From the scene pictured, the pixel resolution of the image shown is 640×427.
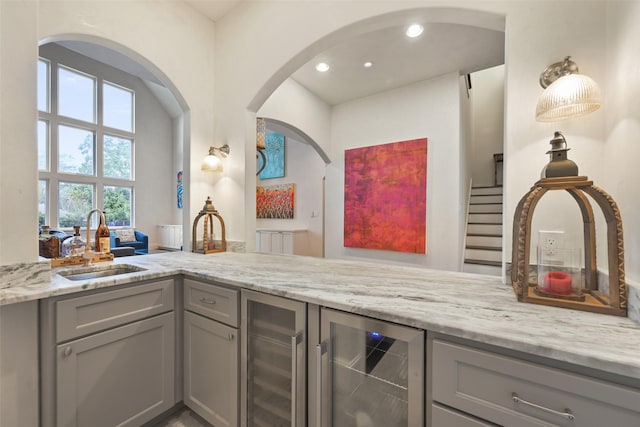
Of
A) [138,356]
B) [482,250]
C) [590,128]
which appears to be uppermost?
[590,128]

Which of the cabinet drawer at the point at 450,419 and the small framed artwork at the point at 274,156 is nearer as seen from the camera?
the cabinet drawer at the point at 450,419

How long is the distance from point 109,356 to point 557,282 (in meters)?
2.08

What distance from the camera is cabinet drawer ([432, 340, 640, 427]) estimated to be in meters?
0.64

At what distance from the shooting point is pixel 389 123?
4172 mm

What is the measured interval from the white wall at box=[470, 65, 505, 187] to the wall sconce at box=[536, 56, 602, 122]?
5688mm

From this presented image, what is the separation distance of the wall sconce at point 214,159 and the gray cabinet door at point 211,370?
1.26 meters

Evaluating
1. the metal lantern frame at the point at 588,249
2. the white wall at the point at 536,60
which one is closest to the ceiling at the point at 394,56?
the white wall at the point at 536,60

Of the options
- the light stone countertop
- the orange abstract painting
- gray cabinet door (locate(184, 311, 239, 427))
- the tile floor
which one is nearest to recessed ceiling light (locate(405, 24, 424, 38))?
the light stone countertop

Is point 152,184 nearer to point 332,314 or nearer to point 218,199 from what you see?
point 218,199

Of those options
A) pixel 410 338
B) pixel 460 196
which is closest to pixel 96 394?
pixel 410 338

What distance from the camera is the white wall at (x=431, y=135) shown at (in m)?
3.67

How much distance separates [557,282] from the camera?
1016 millimetres

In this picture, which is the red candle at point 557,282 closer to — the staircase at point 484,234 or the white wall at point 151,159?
the staircase at point 484,234

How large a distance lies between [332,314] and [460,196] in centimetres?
330
